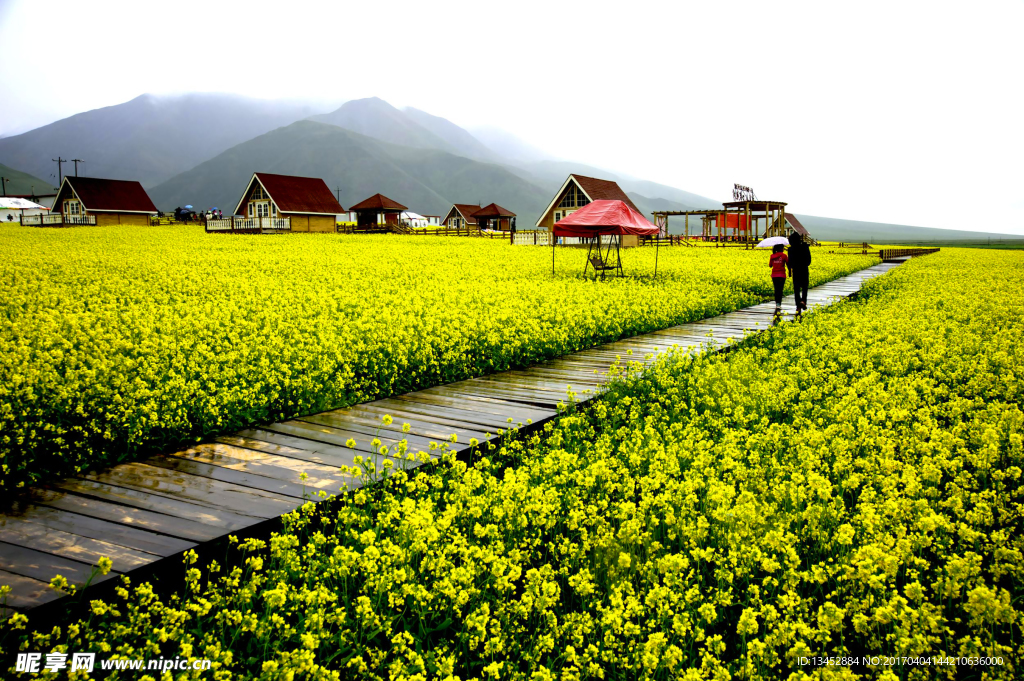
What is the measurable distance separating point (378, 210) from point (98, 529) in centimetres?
7228

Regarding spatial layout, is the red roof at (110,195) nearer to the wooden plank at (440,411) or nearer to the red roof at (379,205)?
→ the red roof at (379,205)

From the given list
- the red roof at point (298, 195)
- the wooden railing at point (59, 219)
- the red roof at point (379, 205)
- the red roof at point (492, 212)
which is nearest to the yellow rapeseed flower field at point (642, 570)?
the red roof at point (298, 195)

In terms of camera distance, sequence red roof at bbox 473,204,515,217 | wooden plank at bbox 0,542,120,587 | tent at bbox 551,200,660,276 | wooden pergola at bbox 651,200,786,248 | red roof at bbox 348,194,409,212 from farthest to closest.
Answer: red roof at bbox 473,204,515,217 < red roof at bbox 348,194,409,212 < wooden pergola at bbox 651,200,786,248 < tent at bbox 551,200,660,276 < wooden plank at bbox 0,542,120,587

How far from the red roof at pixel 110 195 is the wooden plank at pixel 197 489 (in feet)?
202

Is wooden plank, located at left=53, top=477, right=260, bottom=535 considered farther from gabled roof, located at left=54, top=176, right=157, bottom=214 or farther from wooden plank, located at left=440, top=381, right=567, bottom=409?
gabled roof, located at left=54, top=176, right=157, bottom=214

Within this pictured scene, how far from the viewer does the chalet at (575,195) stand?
53.0 metres

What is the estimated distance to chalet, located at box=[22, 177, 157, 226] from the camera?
5781 centimetres

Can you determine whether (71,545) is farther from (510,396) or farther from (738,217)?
(738,217)

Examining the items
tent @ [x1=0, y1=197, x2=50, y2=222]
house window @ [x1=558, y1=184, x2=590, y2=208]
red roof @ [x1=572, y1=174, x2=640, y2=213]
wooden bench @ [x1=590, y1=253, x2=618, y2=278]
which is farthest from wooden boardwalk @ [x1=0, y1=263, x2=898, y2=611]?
tent @ [x1=0, y1=197, x2=50, y2=222]

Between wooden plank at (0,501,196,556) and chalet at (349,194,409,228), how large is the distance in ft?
226

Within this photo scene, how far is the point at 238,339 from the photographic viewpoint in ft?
25.6

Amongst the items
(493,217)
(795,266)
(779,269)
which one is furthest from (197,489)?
(493,217)

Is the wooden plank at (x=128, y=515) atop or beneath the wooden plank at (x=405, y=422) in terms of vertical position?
beneath

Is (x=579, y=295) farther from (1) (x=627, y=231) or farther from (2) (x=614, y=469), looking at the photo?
(2) (x=614, y=469)
